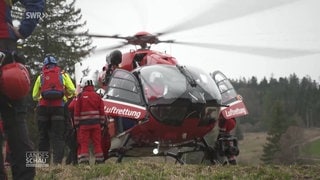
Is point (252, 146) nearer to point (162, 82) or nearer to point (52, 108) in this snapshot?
point (162, 82)

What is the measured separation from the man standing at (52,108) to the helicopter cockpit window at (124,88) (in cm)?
89

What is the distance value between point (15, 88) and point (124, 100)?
491 cm

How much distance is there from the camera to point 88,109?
352 inches

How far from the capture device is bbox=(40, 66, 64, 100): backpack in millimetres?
9055

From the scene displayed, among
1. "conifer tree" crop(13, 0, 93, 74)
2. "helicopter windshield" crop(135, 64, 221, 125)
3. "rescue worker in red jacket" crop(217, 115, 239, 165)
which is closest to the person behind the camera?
"helicopter windshield" crop(135, 64, 221, 125)

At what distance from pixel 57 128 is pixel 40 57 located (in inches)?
926

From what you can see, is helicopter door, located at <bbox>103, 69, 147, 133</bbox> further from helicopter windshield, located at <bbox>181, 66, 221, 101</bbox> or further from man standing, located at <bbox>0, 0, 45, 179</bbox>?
man standing, located at <bbox>0, 0, 45, 179</bbox>

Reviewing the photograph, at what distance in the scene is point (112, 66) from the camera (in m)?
10.5

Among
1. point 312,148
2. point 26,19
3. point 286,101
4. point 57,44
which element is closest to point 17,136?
point 26,19

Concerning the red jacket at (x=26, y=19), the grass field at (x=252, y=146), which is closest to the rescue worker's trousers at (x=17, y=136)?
the red jacket at (x=26, y=19)

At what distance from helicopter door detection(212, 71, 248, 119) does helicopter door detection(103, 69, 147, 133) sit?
1.67 meters

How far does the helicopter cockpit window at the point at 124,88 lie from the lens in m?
9.12

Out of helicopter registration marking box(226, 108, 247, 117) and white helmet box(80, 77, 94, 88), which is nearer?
white helmet box(80, 77, 94, 88)

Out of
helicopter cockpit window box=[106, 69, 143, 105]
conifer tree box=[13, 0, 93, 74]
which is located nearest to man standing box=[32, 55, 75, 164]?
helicopter cockpit window box=[106, 69, 143, 105]
